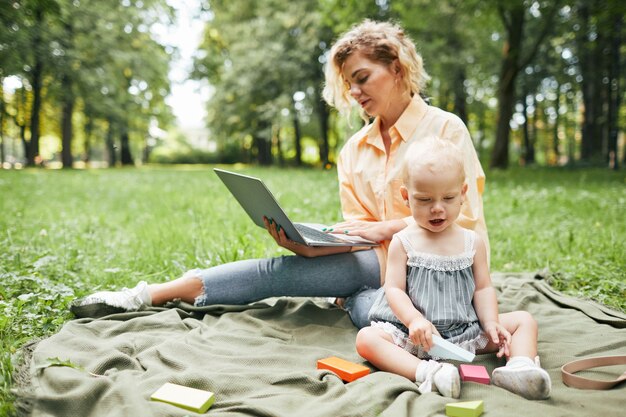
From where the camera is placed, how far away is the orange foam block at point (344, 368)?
2.10m

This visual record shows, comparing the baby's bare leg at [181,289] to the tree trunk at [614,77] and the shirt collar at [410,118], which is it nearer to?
the shirt collar at [410,118]

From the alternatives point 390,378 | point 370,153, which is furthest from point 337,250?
point 390,378

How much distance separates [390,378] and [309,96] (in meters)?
19.7

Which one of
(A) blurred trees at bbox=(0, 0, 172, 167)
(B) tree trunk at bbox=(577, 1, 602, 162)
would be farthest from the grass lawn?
(B) tree trunk at bbox=(577, 1, 602, 162)

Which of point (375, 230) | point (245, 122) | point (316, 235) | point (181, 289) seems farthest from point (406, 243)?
point (245, 122)

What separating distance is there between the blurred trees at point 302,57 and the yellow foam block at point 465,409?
10.5 meters

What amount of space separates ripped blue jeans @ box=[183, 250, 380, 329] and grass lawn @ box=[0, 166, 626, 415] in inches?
36.9

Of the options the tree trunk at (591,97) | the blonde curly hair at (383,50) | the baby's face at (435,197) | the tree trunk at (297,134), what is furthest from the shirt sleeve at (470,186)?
the tree trunk at (297,134)

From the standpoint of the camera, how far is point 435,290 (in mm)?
2301

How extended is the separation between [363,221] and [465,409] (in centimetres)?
132

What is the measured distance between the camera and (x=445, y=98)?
85.3 feet

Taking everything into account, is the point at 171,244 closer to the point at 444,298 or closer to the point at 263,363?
the point at 263,363

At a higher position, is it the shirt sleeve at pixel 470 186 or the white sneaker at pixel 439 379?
the shirt sleeve at pixel 470 186

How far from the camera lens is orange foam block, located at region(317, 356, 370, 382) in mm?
2096
